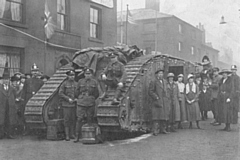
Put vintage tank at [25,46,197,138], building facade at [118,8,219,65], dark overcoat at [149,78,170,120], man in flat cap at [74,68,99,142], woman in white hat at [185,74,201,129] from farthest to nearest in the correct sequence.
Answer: building facade at [118,8,219,65]
woman in white hat at [185,74,201,129]
dark overcoat at [149,78,170,120]
man in flat cap at [74,68,99,142]
vintage tank at [25,46,197,138]

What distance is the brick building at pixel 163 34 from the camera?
2692 cm

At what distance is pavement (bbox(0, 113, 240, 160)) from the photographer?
7.30m

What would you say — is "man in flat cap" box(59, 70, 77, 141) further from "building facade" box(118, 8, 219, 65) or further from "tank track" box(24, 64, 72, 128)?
"building facade" box(118, 8, 219, 65)

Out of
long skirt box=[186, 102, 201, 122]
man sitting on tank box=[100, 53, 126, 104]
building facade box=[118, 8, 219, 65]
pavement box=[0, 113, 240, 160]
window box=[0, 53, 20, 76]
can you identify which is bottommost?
pavement box=[0, 113, 240, 160]

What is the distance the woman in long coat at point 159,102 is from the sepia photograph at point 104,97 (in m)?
0.03

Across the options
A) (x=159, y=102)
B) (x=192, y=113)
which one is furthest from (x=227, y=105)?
(x=159, y=102)

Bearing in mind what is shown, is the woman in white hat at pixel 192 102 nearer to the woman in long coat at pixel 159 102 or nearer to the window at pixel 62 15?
the woman in long coat at pixel 159 102

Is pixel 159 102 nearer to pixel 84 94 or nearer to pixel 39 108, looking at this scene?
pixel 84 94

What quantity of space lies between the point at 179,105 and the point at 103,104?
3720mm

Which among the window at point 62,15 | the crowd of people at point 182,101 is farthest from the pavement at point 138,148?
the window at point 62,15

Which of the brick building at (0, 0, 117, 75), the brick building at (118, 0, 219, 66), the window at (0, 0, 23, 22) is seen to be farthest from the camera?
the brick building at (118, 0, 219, 66)

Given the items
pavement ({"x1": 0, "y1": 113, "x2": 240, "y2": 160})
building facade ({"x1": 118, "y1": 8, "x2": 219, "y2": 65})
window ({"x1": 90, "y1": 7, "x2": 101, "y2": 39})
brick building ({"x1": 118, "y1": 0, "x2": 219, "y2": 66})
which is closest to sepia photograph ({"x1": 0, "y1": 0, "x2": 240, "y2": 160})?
pavement ({"x1": 0, "y1": 113, "x2": 240, "y2": 160})

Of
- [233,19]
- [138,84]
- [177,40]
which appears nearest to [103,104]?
[138,84]

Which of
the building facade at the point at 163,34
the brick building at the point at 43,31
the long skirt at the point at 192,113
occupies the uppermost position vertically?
the building facade at the point at 163,34
